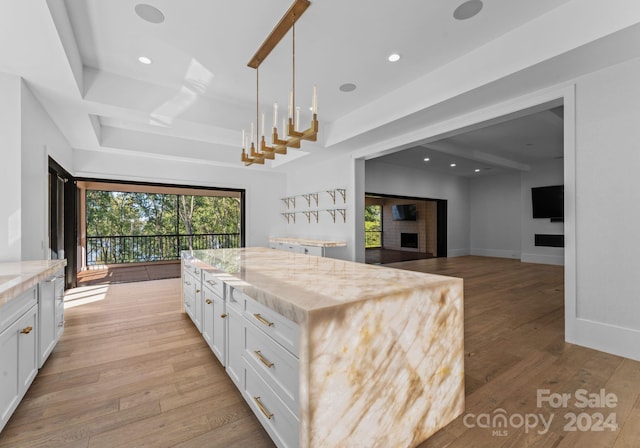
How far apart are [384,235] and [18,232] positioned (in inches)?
442

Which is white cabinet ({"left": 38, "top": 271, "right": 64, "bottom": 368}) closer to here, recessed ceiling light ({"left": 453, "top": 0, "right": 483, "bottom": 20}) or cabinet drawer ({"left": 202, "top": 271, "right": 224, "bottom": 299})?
cabinet drawer ({"left": 202, "top": 271, "right": 224, "bottom": 299})

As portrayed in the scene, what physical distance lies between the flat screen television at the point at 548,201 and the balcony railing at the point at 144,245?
793cm

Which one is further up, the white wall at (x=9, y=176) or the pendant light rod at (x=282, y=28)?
the pendant light rod at (x=282, y=28)

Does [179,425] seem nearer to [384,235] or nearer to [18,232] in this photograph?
[18,232]

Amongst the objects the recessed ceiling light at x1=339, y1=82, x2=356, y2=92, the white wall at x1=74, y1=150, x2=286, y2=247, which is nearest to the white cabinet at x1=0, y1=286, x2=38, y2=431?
the recessed ceiling light at x1=339, y1=82, x2=356, y2=92

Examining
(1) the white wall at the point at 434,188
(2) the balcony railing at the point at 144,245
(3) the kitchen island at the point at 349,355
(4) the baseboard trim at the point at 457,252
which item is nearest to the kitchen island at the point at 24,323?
(3) the kitchen island at the point at 349,355

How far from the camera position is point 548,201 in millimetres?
7566

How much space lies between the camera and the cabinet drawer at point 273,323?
4.03 feet

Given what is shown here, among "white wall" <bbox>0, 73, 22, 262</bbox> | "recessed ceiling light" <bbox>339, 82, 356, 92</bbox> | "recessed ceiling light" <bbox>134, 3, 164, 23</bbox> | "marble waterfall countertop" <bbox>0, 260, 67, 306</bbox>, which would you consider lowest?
"marble waterfall countertop" <bbox>0, 260, 67, 306</bbox>

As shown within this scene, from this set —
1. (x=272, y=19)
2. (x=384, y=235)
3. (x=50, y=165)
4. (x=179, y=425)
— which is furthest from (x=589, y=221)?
(x=384, y=235)

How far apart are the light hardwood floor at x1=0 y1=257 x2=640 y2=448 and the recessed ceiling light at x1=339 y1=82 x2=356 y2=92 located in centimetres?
296

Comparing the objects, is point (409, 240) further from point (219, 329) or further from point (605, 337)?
point (219, 329)

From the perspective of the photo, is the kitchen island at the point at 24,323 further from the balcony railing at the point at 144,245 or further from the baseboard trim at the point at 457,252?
the baseboard trim at the point at 457,252

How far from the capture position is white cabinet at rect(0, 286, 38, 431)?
1.56 meters
